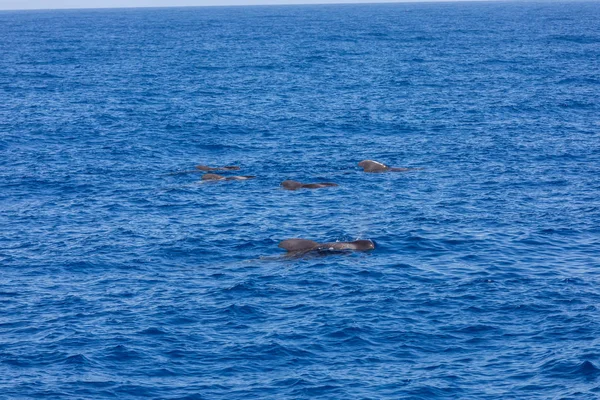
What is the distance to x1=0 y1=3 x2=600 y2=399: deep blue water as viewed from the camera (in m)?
36.1

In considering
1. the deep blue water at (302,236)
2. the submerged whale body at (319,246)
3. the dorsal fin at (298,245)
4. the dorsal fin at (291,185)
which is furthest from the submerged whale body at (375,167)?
the dorsal fin at (298,245)

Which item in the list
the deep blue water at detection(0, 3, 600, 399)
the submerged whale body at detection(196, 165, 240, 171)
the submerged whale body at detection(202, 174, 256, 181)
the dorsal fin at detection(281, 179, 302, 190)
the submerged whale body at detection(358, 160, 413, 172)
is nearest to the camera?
the deep blue water at detection(0, 3, 600, 399)

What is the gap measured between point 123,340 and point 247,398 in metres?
7.93

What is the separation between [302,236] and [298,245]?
2362mm

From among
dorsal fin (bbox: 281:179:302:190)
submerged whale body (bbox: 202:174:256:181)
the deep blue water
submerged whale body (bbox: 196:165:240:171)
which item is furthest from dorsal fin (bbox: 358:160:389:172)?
submerged whale body (bbox: 196:165:240:171)

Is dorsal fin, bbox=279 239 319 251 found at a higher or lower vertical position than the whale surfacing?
lower

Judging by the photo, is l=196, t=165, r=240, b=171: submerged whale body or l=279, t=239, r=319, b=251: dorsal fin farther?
l=196, t=165, r=240, b=171: submerged whale body

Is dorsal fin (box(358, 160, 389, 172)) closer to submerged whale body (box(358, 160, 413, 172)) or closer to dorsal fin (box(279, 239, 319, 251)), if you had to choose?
submerged whale body (box(358, 160, 413, 172))

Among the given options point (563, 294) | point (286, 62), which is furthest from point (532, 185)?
point (286, 62)

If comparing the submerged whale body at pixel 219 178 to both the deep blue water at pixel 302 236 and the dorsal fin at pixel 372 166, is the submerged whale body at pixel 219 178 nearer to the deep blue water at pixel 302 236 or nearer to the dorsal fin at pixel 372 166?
the deep blue water at pixel 302 236

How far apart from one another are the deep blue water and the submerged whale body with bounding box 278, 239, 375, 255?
3.17 ft

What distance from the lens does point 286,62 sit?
145625 mm

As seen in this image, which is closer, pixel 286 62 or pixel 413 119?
pixel 413 119

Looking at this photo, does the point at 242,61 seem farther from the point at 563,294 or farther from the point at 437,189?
the point at 563,294
